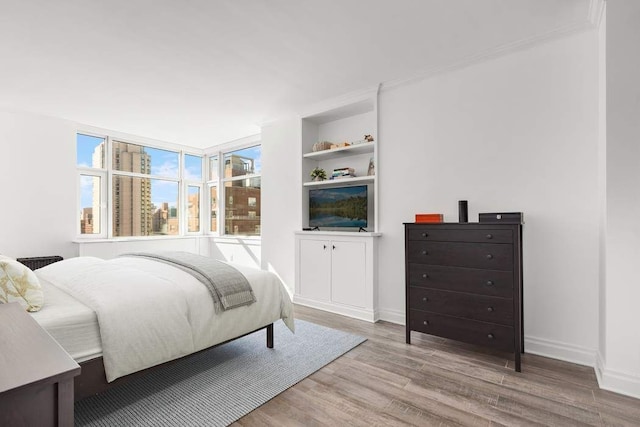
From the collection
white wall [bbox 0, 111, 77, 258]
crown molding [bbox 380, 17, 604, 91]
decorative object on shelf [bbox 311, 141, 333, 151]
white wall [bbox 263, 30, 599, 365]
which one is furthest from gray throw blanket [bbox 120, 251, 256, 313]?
white wall [bbox 0, 111, 77, 258]

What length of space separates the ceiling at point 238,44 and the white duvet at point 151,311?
182 centimetres

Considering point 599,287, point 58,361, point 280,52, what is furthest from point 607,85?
point 58,361

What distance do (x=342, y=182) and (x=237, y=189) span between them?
2.67 meters

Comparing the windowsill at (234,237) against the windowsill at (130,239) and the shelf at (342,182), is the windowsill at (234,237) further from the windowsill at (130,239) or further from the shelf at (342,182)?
the shelf at (342,182)

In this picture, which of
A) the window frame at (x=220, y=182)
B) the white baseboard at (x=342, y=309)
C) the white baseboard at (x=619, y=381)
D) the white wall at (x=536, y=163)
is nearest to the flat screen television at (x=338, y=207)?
the white wall at (x=536, y=163)

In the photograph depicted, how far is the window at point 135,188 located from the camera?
16.3ft

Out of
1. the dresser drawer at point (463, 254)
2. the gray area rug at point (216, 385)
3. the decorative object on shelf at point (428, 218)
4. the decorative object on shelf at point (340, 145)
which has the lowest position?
the gray area rug at point (216, 385)

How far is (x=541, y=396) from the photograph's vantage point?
200 centimetres

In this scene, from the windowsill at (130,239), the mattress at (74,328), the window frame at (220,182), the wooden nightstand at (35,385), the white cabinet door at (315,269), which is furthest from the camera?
the window frame at (220,182)

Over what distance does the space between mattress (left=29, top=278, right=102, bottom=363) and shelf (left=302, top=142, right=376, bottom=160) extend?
2878 millimetres

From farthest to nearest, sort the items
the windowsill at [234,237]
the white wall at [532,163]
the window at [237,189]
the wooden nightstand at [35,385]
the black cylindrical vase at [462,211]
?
the window at [237,189], the windowsill at [234,237], the black cylindrical vase at [462,211], the white wall at [532,163], the wooden nightstand at [35,385]

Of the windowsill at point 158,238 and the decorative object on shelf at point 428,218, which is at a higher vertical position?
the decorative object on shelf at point 428,218

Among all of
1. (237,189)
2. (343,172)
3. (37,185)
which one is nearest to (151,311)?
(343,172)

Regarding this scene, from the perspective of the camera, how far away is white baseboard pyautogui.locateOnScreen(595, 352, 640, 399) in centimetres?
197
